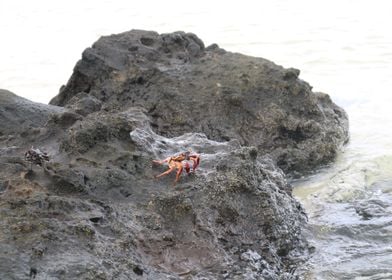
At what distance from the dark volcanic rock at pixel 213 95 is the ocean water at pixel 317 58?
0.39 metres

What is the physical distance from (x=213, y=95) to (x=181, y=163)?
8.16ft

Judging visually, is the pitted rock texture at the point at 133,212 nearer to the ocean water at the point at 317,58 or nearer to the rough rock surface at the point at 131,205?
the rough rock surface at the point at 131,205

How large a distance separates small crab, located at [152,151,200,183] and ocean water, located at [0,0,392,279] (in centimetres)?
98

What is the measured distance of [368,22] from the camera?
14781 mm

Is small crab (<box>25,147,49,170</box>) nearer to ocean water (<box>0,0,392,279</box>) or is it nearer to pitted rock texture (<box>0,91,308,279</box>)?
pitted rock texture (<box>0,91,308,279</box>)

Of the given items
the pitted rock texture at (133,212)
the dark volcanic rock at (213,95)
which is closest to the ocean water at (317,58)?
the dark volcanic rock at (213,95)

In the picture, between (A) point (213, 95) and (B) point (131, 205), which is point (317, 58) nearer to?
(A) point (213, 95)

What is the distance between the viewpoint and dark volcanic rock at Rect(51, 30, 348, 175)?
6086 millimetres

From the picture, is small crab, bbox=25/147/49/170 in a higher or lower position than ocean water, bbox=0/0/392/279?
higher

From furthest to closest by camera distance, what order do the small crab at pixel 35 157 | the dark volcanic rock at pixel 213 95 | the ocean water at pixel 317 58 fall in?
the dark volcanic rock at pixel 213 95, the ocean water at pixel 317 58, the small crab at pixel 35 157

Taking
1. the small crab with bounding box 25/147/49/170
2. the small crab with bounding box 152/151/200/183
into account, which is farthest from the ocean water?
the small crab with bounding box 25/147/49/170

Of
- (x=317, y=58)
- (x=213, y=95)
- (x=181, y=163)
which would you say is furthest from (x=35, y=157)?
(x=317, y=58)

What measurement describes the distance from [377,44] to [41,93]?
6.35m

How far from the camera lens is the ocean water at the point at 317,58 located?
4.69 m
